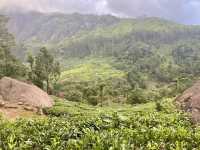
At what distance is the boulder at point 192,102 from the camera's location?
145 ft

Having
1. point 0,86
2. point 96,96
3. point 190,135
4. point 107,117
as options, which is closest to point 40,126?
point 107,117

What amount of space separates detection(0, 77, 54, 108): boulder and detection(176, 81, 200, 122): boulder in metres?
22.1

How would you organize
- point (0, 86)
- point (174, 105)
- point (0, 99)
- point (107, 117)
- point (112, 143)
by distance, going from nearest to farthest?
point (112, 143) < point (107, 117) < point (174, 105) < point (0, 99) < point (0, 86)

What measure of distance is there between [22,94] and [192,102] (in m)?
28.2

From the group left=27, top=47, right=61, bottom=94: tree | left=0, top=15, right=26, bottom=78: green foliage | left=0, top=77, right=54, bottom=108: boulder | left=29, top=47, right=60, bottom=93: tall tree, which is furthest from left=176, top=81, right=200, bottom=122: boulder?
left=0, top=15, right=26, bottom=78: green foliage

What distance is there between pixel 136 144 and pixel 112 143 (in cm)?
273

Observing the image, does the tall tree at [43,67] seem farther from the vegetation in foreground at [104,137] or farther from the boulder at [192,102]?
the vegetation in foreground at [104,137]

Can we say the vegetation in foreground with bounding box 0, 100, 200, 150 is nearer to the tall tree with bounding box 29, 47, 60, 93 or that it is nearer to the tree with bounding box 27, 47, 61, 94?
the tree with bounding box 27, 47, 61, 94

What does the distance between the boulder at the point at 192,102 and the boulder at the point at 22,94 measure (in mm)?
22148

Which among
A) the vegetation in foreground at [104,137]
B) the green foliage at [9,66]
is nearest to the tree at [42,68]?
the green foliage at [9,66]

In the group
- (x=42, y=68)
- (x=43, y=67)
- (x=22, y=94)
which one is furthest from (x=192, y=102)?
(x=43, y=67)

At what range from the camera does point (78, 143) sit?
2584cm

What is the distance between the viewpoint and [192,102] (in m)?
49.2

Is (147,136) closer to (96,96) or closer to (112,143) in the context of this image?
(112,143)
